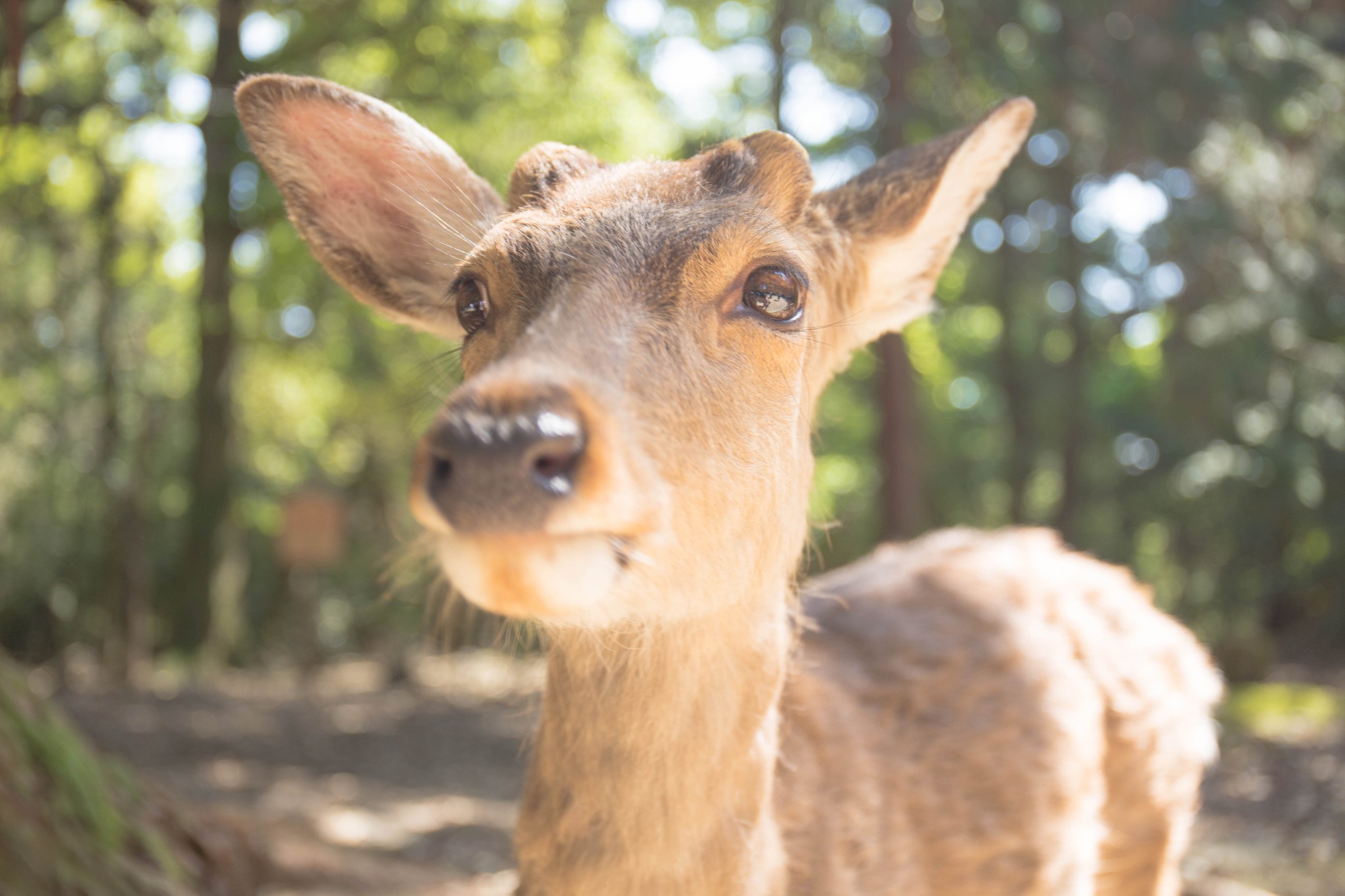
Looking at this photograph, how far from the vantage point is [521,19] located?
12.8 m

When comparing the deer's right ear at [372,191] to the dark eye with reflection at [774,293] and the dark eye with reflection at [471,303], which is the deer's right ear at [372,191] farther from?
the dark eye with reflection at [774,293]

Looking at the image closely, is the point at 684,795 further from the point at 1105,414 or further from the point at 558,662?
the point at 1105,414

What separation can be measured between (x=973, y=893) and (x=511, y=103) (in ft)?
38.6

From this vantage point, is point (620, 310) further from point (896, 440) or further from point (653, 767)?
point (896, 440)

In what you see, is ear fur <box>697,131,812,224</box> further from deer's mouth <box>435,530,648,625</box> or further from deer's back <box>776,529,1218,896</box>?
deer's back <box>776,529,1218,896</box>

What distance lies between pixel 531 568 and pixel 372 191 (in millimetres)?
1570

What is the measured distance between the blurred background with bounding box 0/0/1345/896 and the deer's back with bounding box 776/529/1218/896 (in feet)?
1.98

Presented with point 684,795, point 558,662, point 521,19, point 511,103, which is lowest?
point 684,795

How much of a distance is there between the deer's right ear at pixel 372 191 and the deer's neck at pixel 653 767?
100 centimetres

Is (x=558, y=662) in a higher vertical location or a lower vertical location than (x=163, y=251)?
lower

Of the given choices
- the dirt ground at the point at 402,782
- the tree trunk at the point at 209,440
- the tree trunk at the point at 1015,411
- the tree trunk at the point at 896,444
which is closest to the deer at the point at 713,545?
the dirt ground at the point at 402,782

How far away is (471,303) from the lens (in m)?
2.37

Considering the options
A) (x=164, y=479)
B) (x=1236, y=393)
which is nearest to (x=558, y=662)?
(x=1236, y=393)

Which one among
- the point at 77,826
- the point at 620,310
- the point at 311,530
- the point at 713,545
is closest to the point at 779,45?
the point at 311,530
